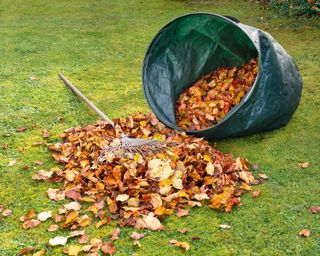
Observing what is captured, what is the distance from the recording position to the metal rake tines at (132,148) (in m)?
4.13

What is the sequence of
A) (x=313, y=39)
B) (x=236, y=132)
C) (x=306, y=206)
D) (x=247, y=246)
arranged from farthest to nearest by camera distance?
(x=313, y=39) → (x=236, y=132) → (x=306, y=206) → (x=247, y=246)

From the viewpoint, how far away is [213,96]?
5.12 metres

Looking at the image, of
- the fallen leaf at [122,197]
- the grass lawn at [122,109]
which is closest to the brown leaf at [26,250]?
the grass lawn at [122,109]

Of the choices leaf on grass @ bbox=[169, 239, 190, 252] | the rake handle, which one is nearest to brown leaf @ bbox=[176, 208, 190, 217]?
Result: leaf on grass @ bbox=[169, 239, 190, 252]

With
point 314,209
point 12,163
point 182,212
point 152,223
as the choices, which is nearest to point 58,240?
point 152,223

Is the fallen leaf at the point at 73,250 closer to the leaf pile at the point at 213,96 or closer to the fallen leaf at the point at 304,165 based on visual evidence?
the leaf pile at the point at 213,96

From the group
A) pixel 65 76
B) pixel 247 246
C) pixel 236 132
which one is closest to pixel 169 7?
pixel 65 76

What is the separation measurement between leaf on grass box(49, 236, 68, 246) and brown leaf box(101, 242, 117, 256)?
0.28m

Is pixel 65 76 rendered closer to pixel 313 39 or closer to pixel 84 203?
pixel 84 203

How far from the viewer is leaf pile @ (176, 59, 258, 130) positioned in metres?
4.89

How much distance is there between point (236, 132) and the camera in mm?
4711

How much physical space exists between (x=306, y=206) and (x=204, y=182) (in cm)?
81

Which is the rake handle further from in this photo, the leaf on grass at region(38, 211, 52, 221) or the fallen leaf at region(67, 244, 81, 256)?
the fallen leaf at region(67, 244, 81, 256)

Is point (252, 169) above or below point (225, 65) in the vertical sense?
below
